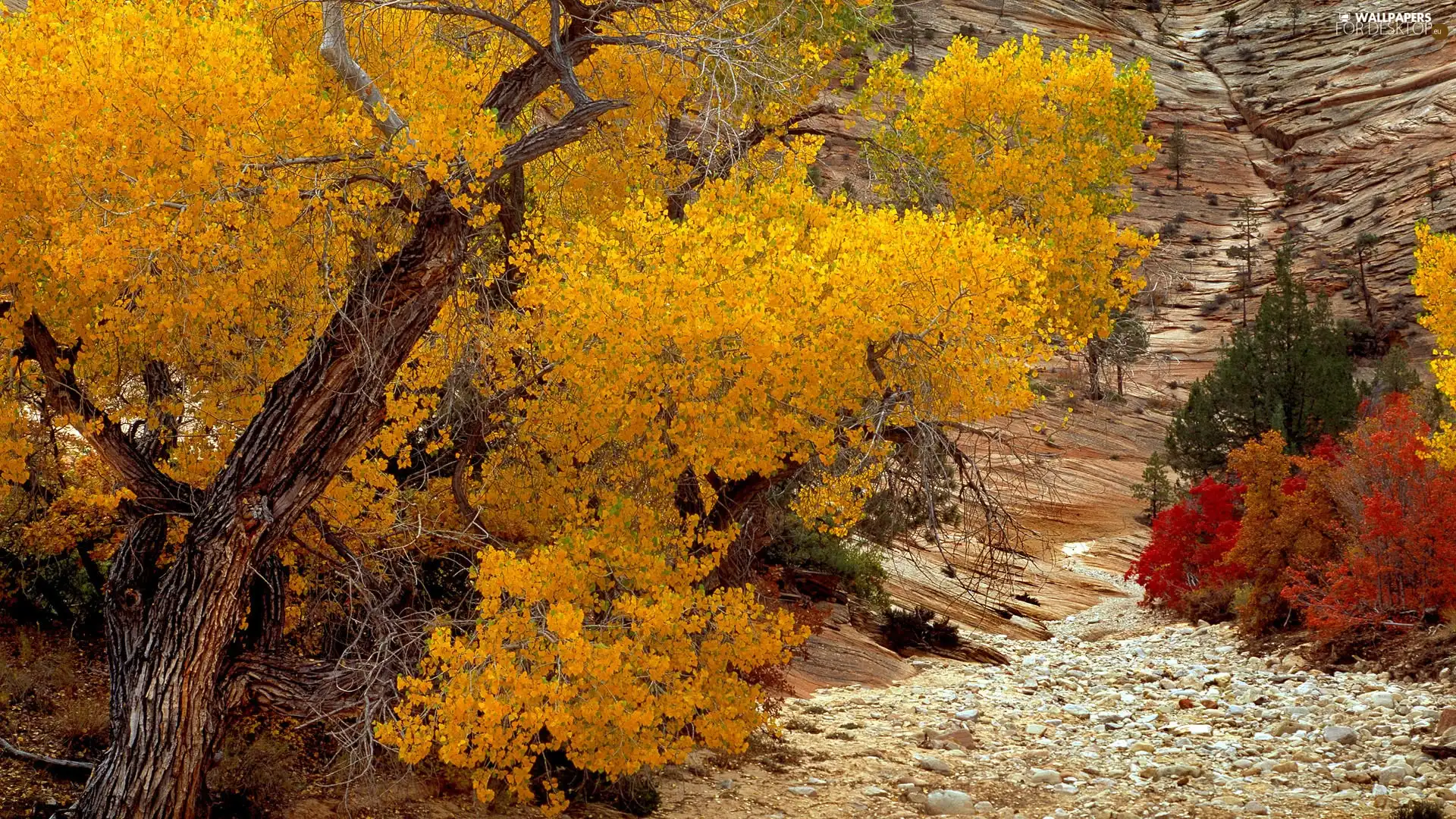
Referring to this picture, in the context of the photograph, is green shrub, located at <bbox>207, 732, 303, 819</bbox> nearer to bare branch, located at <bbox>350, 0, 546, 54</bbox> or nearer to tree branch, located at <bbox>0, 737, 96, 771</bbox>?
tree branch, located at <bbox>0, 737, 96, 771</bbox>

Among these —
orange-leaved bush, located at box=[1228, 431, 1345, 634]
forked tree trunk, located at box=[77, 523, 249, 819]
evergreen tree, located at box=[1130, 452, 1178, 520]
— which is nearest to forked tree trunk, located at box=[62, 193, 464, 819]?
forked tree trunk, located at box=[77, 523, 249, 819]

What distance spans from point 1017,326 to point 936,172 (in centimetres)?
535

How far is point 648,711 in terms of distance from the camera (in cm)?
640

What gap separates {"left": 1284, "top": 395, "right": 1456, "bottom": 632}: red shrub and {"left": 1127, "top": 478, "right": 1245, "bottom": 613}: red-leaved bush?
5.44 metres

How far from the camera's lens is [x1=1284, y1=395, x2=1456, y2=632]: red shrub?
527 inches

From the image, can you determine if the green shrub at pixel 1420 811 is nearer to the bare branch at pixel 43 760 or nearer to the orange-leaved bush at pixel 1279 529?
the orange-leaved bush at pixel 1279 529

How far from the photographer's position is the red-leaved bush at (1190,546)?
67.9ft

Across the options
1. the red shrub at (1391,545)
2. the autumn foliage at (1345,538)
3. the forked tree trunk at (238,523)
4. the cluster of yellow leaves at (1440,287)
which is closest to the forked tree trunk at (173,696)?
the forked tree trunk at (238,523)

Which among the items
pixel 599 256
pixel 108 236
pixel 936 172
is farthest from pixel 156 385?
pixel 936 172

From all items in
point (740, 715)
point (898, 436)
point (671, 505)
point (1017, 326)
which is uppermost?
point (1017, 326)

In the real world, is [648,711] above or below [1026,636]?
above

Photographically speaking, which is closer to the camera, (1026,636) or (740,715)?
(740,715)

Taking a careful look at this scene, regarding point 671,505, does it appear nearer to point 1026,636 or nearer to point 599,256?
point 599,256

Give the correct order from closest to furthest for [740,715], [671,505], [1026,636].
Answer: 1. [740,715]
2. [671,505]
3. [1026,636]
